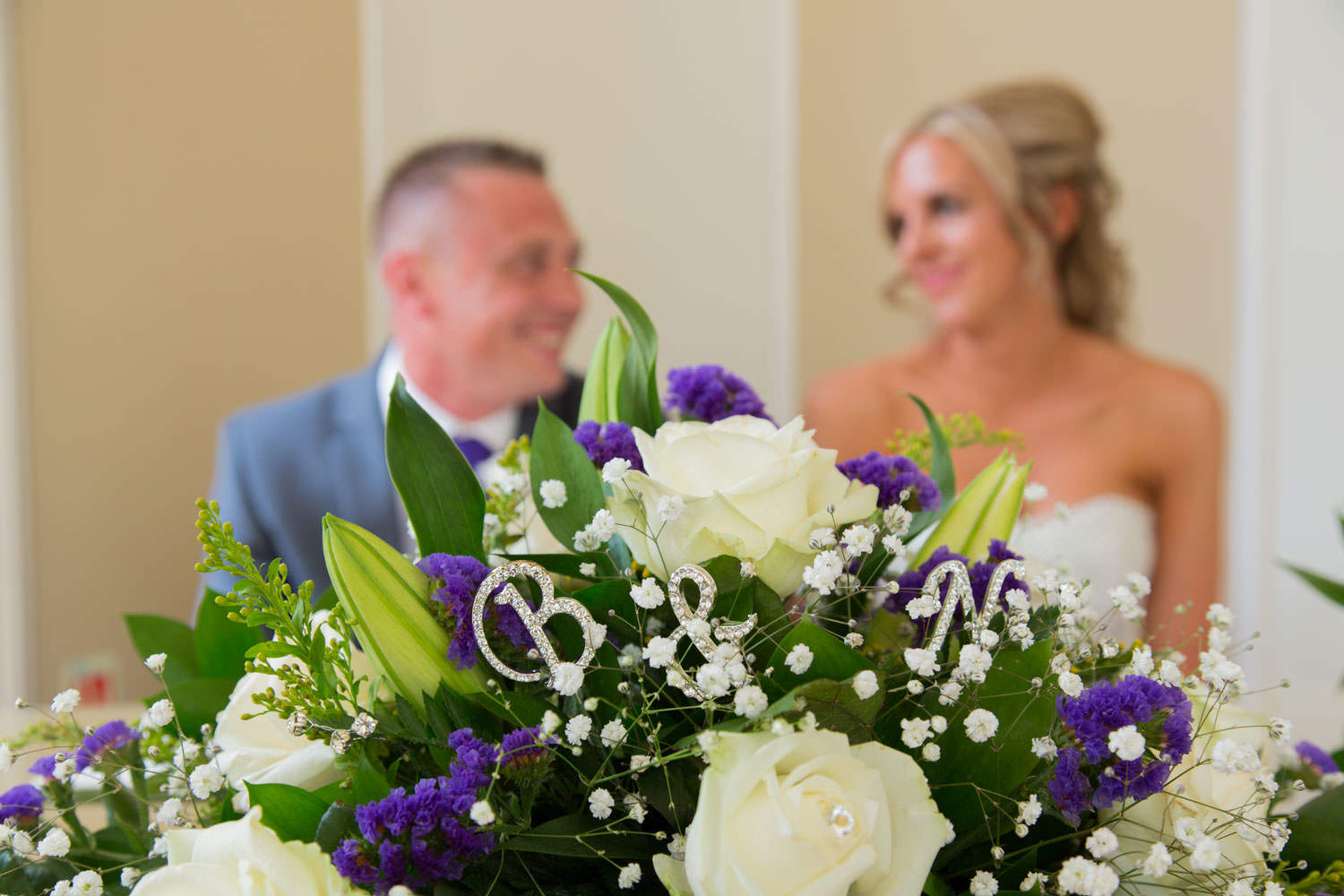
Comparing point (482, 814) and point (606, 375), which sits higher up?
point (606, 375)

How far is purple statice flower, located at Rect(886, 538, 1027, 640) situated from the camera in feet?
1.42

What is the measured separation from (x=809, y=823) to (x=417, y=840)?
125 millimetres

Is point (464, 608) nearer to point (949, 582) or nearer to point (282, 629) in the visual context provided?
point (282, 629)

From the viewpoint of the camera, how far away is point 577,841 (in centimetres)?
38

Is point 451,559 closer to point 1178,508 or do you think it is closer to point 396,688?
point 396,688

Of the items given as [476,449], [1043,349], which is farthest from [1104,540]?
[476,449]

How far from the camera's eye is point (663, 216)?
71.8 inches

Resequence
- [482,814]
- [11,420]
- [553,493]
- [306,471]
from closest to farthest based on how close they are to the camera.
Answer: [482,814] < [553,493] < [11,420] < [306,471]

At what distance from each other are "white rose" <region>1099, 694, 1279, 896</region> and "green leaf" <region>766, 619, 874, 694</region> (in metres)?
0.11

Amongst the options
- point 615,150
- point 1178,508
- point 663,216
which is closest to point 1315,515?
point 1178,508

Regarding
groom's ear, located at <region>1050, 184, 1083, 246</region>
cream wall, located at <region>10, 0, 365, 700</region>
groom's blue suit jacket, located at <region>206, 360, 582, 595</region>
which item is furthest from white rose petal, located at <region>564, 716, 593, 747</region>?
groom's ear, located at <region>1050, 184, 1083, 246</region>

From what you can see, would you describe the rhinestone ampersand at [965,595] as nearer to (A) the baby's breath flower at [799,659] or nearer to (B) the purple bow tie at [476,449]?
(A) the baby's breath flower at [799,659]

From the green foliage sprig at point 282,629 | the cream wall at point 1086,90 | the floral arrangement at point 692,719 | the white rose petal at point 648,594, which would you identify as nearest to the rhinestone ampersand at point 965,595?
the floral arrangement at point 692,719

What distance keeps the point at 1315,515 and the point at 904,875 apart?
1762 mm
